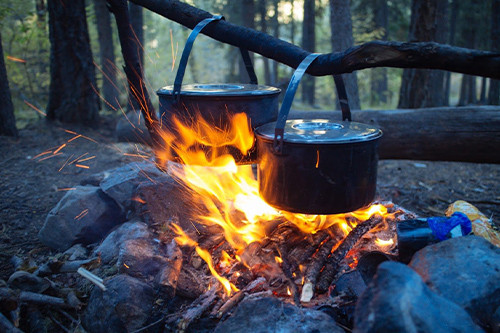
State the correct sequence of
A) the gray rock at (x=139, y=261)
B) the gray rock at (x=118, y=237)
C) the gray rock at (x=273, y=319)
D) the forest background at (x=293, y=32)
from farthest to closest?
the forest background at (x=293, y=32) → the gray rock at (x=118, y=237) → the gray rock at (x=139, y=261) → the gray rock at (x=273, y=319)

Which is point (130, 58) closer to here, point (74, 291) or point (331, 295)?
point (74, 291)

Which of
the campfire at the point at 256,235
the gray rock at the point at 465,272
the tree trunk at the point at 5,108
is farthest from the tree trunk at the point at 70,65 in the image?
the gray rock at the point at 465,272

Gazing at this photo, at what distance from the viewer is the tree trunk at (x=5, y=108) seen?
5.93 m

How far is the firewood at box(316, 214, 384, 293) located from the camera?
2502mm

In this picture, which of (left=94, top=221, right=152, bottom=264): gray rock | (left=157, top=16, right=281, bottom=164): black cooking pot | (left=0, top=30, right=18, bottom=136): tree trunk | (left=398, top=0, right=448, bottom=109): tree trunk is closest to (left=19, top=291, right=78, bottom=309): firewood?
(left=94, top=221, right=152, bottom=264): gray rock

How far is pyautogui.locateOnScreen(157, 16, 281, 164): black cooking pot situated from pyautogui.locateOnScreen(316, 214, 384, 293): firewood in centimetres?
96

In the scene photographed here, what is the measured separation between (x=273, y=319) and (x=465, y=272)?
1072mm

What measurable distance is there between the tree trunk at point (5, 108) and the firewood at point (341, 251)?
6011 millimetres

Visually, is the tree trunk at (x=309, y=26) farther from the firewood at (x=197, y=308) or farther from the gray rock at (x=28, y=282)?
the gray rock at (x=28, y=282)

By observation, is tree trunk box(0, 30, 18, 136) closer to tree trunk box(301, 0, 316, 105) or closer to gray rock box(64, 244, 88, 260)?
gray rock box(64, 244, 88, 260)

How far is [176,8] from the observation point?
3123 mm

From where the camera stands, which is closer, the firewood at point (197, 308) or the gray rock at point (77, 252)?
the firewood at point (197, 308)

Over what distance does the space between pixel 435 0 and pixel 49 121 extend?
7.50 meters

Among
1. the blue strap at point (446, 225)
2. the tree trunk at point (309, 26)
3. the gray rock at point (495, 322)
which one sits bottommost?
the gray rock at point (495, 322)
